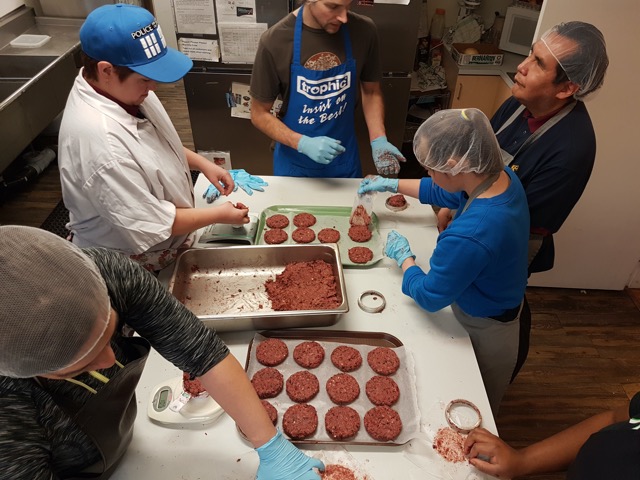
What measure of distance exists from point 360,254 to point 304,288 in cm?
32

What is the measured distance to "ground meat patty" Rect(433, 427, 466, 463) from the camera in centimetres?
134

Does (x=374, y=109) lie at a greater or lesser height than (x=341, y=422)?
greater

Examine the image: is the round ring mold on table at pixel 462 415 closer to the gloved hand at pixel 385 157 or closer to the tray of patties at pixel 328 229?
the tray of patties at pixel 328 229

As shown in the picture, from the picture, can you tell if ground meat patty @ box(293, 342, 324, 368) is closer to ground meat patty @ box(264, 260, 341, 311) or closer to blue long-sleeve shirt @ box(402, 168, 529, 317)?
ground meat patty @ box(264, 260, 341, 311)

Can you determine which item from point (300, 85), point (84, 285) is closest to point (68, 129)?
point (84, 285)

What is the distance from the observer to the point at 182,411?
1393mm

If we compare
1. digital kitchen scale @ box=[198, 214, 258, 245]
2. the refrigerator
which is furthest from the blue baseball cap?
the refrigerator

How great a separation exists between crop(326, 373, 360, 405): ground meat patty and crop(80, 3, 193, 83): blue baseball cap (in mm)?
1179

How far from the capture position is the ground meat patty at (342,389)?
4.79ft

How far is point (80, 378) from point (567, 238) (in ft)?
9.86

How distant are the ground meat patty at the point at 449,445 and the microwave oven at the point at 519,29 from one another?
3.40 m

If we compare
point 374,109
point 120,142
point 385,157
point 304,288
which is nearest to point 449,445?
point 304,288

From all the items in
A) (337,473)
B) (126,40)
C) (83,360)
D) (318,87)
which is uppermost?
(126,40)

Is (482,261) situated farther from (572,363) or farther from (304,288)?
(572,363)
